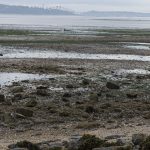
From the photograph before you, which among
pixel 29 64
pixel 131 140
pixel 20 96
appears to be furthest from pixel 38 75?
pixel 131 140

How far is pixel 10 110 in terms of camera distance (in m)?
21.5

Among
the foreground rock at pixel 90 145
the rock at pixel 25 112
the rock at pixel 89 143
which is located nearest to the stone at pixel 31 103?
the rock at pixel 25 112

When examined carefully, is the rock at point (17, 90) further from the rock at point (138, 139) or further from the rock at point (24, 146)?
the rock at point (138, 139)

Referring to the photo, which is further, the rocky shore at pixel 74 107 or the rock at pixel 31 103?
the rock at pixel 31 103

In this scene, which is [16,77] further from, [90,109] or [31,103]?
[90,109]

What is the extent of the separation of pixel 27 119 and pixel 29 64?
67.9 feet

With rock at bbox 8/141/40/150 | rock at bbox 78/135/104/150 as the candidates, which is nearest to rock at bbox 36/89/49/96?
rock at bbox 8/141/40/150

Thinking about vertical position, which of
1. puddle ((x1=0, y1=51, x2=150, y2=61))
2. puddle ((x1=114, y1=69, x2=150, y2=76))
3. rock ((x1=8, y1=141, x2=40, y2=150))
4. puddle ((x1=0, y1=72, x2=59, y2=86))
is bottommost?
puddle ((x1=0, y1=51, x2=150, y2=61))

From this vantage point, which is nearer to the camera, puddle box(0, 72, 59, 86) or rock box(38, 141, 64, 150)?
rock box(38, 141, 64, 150)

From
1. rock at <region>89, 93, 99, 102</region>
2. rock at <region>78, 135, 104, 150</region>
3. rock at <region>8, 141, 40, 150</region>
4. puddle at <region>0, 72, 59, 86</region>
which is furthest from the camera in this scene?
puddle at <region>0, 72, 59, 86</region>

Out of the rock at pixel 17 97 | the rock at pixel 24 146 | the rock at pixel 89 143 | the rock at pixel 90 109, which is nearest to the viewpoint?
the rock at pixel 89 143

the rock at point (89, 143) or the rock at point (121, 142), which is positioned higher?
the rock at point (89, 143)

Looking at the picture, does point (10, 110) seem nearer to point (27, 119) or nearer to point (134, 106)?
point (27, 119)

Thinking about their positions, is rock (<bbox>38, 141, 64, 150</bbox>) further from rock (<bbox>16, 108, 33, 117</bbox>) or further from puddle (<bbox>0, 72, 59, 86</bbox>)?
puddle (<bbox>0, 72, 59, 86</bbox>)
